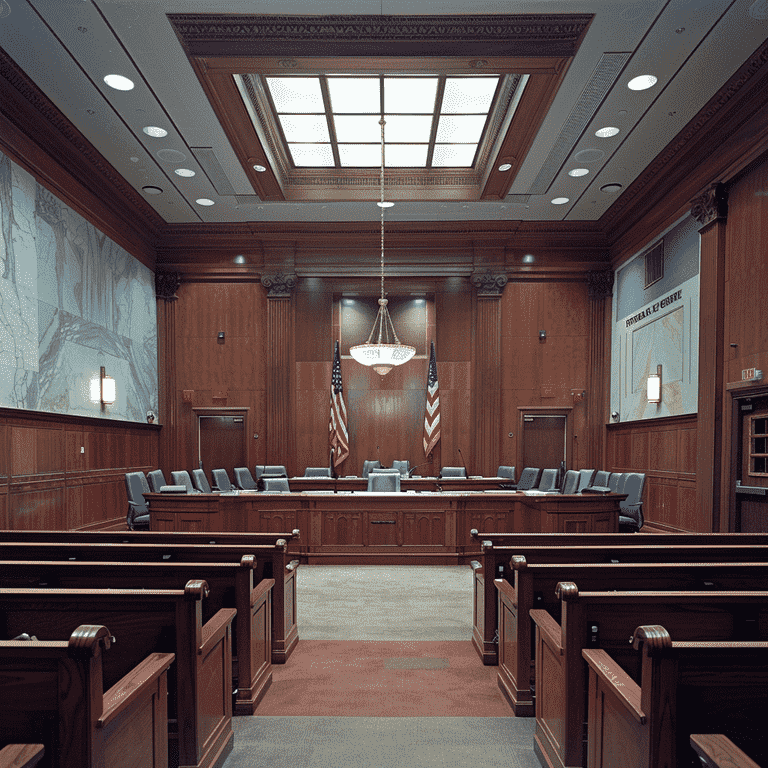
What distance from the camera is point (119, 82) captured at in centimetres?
630

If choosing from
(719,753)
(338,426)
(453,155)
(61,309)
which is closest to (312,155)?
(453,155)

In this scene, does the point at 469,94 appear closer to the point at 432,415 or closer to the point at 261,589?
the point at 432,415

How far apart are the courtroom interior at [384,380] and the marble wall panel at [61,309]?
0.21ft

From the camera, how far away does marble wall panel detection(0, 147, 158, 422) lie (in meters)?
6.43

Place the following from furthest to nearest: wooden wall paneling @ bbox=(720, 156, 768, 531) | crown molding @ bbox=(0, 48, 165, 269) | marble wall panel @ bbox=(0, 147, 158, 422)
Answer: marble wall panel @ bbox=(0, 147, 158, 422) → crown molding @ bbox=(0, 48, 165, 269) → wooden wall paneling @ bbox=(720, 156, 768, 531)

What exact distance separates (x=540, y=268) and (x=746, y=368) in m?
5.38

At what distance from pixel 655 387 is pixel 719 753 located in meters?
8.31

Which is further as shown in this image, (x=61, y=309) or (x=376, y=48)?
(x=61, y=309)

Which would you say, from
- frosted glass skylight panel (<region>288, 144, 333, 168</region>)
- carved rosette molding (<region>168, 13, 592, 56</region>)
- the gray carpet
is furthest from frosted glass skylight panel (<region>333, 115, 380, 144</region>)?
the gray carpet

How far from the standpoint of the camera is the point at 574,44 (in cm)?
573

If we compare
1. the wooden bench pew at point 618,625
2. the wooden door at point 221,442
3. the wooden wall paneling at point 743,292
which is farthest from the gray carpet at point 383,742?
the wooden door at point 221,442

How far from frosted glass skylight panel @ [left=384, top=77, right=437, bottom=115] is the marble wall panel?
4426 mm

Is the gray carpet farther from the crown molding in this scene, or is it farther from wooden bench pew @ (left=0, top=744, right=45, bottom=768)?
the crown molding

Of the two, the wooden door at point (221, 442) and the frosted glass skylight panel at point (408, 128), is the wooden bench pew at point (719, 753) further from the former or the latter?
the wooden door at point (221, 442)
